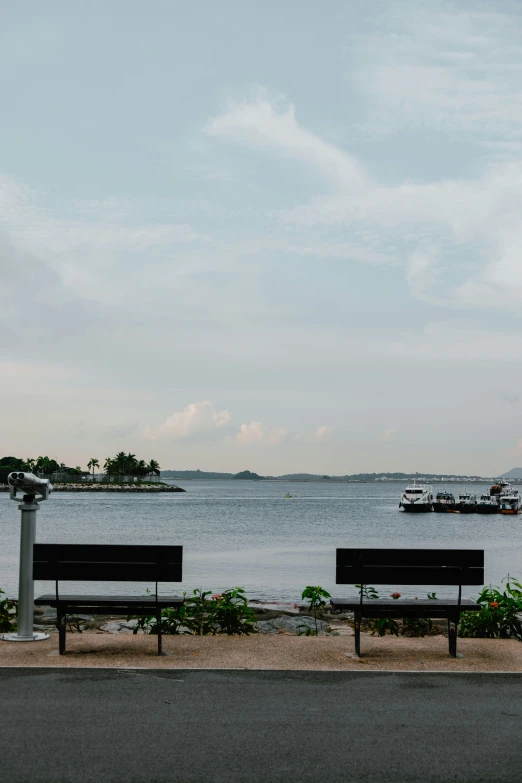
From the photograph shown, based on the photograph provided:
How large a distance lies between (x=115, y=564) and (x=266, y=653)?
1691mm

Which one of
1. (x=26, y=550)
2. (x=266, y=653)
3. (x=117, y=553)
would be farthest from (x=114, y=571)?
(x=266, y=653)

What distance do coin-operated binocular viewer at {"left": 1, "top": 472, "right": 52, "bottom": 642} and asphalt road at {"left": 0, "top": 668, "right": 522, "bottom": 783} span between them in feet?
4.68

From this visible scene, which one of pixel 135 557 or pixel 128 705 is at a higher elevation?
pixel 135 557

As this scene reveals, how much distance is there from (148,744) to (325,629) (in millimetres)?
8085

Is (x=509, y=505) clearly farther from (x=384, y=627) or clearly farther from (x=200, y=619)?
(x=200, y=619)

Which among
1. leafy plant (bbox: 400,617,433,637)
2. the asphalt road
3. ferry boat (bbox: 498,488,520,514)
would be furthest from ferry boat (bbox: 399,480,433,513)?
the asphalt road

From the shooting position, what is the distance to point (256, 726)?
603 cm

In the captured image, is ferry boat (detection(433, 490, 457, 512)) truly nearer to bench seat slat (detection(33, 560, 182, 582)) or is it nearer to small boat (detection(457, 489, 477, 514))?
small boat (detection(457, 489, 477, 514))

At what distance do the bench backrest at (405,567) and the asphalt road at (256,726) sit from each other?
45.2 inches

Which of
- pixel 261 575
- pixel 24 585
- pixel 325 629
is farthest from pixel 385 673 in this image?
pixel 261 575

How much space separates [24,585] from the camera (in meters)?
8.92

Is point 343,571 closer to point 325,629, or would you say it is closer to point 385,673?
point 385,673

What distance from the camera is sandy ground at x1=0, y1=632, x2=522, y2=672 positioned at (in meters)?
8.00

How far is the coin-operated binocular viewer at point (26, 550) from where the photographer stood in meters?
8.92
